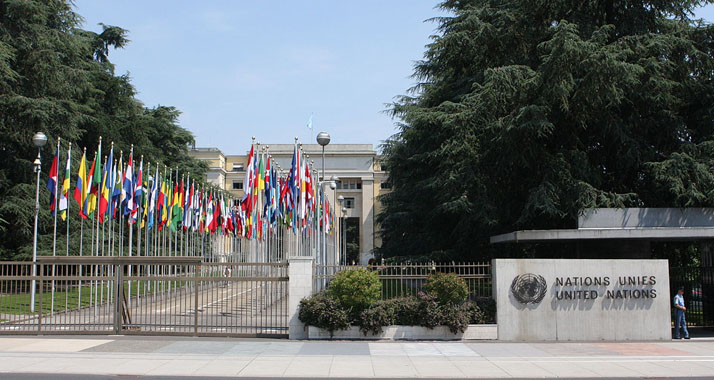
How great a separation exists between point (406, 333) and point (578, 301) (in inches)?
210

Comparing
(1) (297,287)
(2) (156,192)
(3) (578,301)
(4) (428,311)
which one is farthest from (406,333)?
(2) (156,192)

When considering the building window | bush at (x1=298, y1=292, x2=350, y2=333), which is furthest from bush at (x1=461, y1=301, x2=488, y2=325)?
the building window

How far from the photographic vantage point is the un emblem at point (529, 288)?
1905 cm

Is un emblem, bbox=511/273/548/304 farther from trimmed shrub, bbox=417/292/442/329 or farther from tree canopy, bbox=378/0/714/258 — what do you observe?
tree canopy, bbox=378/0/714/258

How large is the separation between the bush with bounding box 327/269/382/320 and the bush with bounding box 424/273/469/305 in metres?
1.69

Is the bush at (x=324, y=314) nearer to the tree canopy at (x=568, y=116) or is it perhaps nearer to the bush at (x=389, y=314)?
the bush at (x=389, y=314)

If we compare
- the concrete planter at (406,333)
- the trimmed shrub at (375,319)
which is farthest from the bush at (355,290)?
the concrete planter at (406,333)

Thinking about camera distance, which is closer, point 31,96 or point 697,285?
point 697,285

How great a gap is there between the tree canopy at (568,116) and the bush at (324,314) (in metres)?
9.08

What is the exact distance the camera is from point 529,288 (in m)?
19.1

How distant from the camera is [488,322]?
757 inches

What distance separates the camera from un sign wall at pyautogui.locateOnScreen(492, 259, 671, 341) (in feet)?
62.4

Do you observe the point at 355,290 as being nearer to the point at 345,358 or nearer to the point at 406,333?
the point at 406,333

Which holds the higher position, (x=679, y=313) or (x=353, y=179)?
(x=353, y=179)
